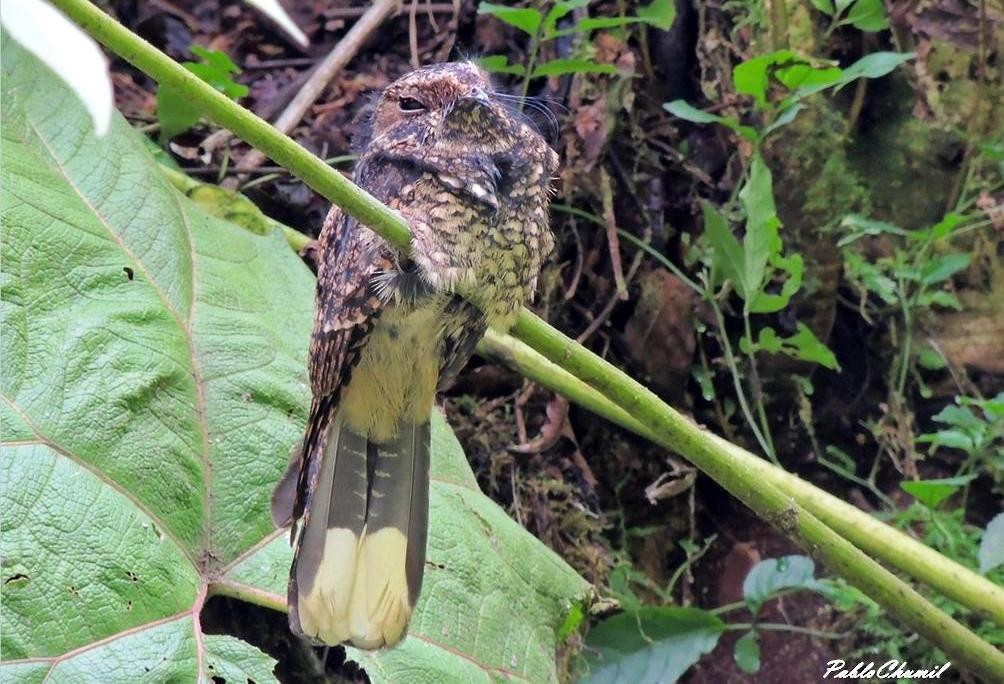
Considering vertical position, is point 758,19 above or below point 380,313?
above

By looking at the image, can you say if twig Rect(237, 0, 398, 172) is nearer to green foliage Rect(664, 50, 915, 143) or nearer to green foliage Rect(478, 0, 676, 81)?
green foliage Rect(478, 0, 676, 81)

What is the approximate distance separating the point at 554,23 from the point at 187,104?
0.79 meters

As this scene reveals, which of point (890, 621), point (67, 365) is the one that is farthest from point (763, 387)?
point (67, 365)

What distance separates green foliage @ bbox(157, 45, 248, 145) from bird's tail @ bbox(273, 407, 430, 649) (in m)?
0.86

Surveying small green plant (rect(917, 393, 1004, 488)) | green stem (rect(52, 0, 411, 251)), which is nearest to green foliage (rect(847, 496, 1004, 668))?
small green plant (rect(917, 393, 1004, 488))

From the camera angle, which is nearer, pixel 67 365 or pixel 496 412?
pixel 67 365

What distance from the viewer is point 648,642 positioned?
2.14 m

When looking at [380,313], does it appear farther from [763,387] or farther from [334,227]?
[763,387]

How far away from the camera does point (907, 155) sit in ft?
Result: 8.07

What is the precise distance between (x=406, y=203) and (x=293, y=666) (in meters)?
1.00

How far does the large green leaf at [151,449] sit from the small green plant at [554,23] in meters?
0.68

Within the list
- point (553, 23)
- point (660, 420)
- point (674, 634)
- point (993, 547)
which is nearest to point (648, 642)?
point (674, 634)

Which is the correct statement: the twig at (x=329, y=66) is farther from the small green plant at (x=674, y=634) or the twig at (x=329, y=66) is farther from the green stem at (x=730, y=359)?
the small green plant at (x=674, y=634)

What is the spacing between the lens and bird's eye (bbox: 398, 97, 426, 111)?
1.73m
